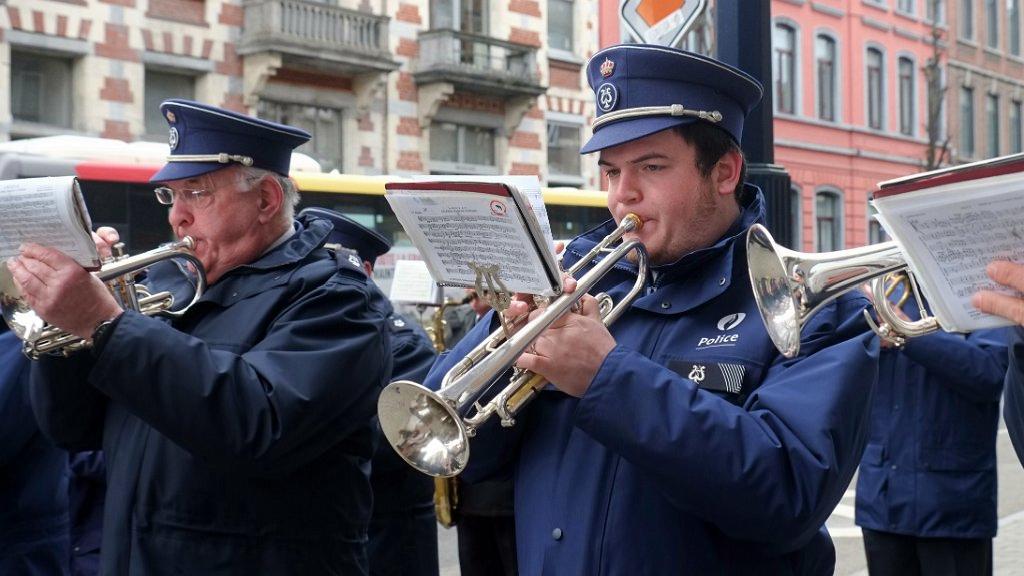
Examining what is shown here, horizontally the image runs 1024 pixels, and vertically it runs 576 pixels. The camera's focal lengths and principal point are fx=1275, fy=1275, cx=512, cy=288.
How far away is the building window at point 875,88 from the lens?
33031 mm

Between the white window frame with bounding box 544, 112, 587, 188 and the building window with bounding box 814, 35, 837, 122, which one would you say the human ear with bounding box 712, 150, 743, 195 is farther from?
the building window with bounding box 814, 35, 837, 122

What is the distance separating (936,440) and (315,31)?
57.2 feet

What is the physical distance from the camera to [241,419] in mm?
3000

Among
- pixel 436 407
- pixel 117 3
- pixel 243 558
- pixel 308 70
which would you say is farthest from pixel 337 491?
pixel 308 70

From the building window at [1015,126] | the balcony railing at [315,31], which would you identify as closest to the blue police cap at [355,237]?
the balcony railing at [315,31]

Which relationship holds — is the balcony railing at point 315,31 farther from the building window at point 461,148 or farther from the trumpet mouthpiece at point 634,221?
the trumpet mouthpiece at point 634,221

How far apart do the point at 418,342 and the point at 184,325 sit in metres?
1.73

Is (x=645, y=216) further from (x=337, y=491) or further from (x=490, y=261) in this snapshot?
(x=337, y=491)

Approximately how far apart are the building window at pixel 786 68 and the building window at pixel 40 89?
17329 mm

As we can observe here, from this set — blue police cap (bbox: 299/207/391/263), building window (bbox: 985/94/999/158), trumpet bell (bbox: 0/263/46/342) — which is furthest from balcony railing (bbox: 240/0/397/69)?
building window (bbox: 985/94/999/158)

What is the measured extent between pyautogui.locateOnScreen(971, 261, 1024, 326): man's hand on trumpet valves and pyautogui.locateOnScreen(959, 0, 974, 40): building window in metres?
37.5

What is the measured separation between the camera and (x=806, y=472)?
7.45 ft

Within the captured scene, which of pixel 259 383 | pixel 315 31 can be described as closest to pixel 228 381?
pixel 259 383

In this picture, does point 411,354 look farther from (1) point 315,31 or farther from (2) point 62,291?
(1) point 315,31
